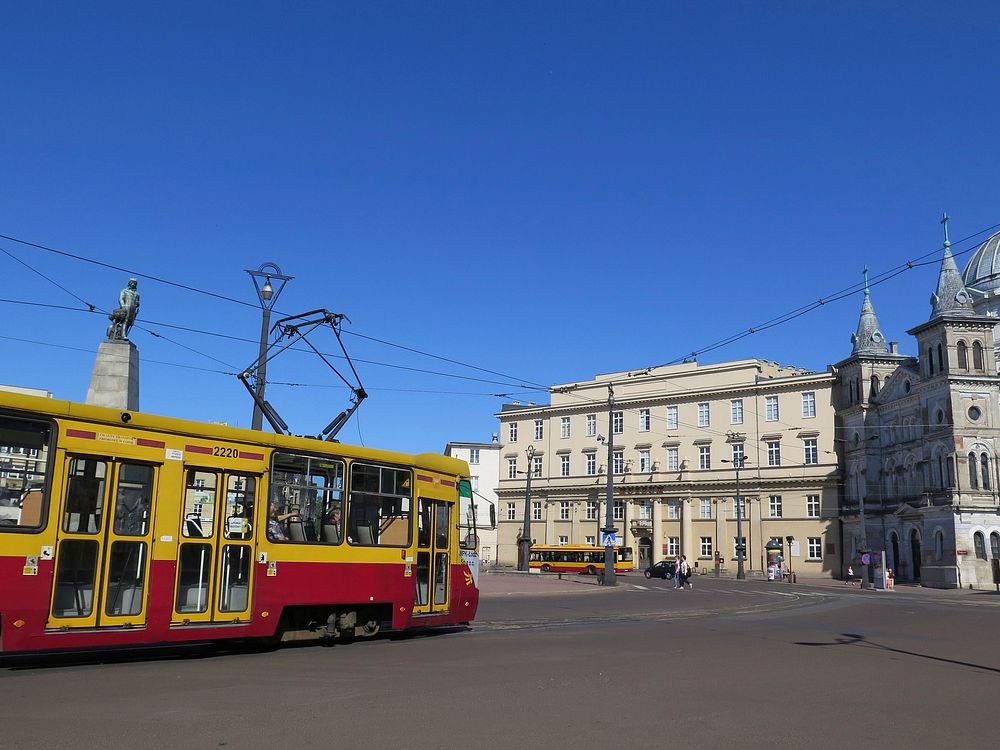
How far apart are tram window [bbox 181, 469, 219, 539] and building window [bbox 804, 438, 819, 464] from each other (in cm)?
6823

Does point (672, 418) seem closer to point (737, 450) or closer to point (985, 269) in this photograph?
point (737, 450)

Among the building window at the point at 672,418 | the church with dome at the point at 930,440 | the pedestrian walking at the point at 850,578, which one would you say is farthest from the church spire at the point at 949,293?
the building window at the point at 672,418

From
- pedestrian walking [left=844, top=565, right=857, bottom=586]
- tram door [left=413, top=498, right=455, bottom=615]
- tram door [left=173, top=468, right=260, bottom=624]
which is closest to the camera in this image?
tram door [left=173, top=468, right=260, bottom=624]

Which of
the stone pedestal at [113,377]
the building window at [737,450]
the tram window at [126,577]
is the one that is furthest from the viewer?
the building window at [737,450]

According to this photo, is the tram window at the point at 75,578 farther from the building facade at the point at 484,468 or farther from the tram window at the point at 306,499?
the building facade at the point at 484,468

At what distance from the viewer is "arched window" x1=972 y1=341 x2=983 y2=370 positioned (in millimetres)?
61062

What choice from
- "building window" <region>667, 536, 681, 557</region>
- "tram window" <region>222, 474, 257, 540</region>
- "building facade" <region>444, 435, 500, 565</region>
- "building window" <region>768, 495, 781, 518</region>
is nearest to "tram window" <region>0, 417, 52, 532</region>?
"tram window" <region>222, 474, 257, 540</region>

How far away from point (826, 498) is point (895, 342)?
16.0 m

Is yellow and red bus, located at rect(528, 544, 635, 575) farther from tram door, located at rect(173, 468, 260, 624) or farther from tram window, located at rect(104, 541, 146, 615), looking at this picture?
tram window, located at rect(104, 541, 146, 615)

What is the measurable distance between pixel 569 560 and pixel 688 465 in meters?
16.4

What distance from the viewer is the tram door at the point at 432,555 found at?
15641 mm

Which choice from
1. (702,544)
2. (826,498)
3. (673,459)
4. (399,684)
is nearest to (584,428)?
(673,459)

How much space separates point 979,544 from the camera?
2234 inches

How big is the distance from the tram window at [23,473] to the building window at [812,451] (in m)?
70.4
